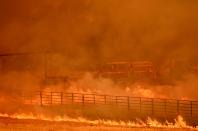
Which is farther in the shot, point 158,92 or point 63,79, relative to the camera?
point 63,79

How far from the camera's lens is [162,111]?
40.3 ft

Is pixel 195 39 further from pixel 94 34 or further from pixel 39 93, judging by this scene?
pixel 39 93

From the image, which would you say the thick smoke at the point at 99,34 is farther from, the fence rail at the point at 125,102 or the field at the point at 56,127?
the field at the point at 56,127

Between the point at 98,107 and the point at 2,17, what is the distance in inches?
207

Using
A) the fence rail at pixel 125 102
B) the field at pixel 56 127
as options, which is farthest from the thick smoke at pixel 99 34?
the field at pixel 56 127

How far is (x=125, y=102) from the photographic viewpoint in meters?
13.1

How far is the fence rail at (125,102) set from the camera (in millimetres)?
12250

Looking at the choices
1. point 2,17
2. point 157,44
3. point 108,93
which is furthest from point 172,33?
point 2,17

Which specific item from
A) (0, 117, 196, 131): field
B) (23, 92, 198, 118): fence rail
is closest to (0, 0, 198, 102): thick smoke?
(23, 92, 198, 118): fence rail

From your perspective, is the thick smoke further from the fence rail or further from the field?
the field

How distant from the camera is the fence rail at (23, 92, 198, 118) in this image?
1225 centimetres

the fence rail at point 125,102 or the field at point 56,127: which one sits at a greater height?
the field at point 56,127

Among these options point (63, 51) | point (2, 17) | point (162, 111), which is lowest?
point (162, 111)

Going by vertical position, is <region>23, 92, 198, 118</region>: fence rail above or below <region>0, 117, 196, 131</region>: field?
below
